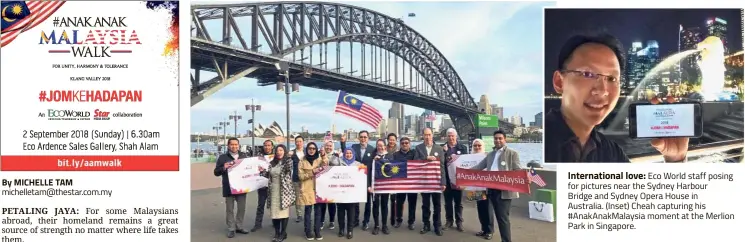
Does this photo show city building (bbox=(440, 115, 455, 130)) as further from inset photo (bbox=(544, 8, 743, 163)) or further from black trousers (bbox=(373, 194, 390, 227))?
inset photo (bbox=(544, 8, 743, 163))

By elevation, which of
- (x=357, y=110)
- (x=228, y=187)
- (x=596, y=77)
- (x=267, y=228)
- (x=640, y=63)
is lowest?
(x=267, y=228)

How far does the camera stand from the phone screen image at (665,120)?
353cm

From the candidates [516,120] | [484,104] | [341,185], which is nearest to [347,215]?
[341,185]

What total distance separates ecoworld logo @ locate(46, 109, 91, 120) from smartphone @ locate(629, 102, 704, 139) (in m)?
4.80

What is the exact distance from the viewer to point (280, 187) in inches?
154

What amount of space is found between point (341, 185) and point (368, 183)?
1.07 feet

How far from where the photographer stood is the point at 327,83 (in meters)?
3.96

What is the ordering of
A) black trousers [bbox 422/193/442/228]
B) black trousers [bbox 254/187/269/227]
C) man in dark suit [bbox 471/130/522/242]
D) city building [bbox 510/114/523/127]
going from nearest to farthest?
city building [bbox 510/114/523/127]
man in dark suit [bbox 471/130/522/242]
black trousers [bbox 422/193/442/228]
black trousers [bbox 254/187/269/227]

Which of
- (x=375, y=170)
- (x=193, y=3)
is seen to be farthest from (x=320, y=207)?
(x=193, y=3)

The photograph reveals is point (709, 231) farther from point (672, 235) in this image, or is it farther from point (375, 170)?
point (375, 170)

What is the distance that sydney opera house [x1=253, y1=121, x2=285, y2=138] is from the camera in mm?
3754

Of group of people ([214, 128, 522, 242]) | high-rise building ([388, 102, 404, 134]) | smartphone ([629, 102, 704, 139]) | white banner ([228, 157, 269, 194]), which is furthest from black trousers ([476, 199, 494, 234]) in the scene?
white banner ([228, 157, 269, 194])

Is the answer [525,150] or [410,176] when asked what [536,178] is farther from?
[410,176]

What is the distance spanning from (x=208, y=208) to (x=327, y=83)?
2059mm
